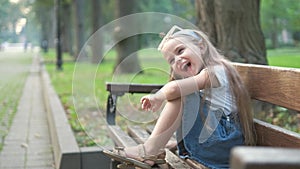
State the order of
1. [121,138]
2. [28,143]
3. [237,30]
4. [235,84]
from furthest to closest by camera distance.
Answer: [28,143], [237,30], [121,138], [235,84]

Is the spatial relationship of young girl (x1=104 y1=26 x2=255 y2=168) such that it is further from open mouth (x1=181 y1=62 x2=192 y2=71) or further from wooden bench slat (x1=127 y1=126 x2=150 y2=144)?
wooden bench slat (x1=127 y1=126 x2=150 y2=144)

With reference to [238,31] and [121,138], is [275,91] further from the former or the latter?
[238,31]

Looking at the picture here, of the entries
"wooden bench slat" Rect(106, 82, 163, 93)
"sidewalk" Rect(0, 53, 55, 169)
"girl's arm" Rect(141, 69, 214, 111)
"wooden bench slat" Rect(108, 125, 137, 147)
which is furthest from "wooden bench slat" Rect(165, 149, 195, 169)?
"sidewalk" Rect(0, 53, 55, 169)

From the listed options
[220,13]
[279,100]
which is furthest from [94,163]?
[220,13]

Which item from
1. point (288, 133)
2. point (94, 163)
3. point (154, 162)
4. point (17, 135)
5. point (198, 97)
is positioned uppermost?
point (198, 97)

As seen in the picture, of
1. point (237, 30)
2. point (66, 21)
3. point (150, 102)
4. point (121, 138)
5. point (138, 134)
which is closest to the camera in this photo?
point (150, 102)

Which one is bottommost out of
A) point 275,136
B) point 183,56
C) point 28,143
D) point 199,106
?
point 28,143

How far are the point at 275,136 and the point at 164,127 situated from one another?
658mm

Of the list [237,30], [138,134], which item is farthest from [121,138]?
[237,30]

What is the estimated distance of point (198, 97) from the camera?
104 inches

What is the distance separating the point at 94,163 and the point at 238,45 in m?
2.36

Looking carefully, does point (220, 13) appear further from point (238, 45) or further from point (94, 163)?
point (94, 163)

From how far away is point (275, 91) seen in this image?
9.00 feet

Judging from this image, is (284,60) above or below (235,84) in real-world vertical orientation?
below
